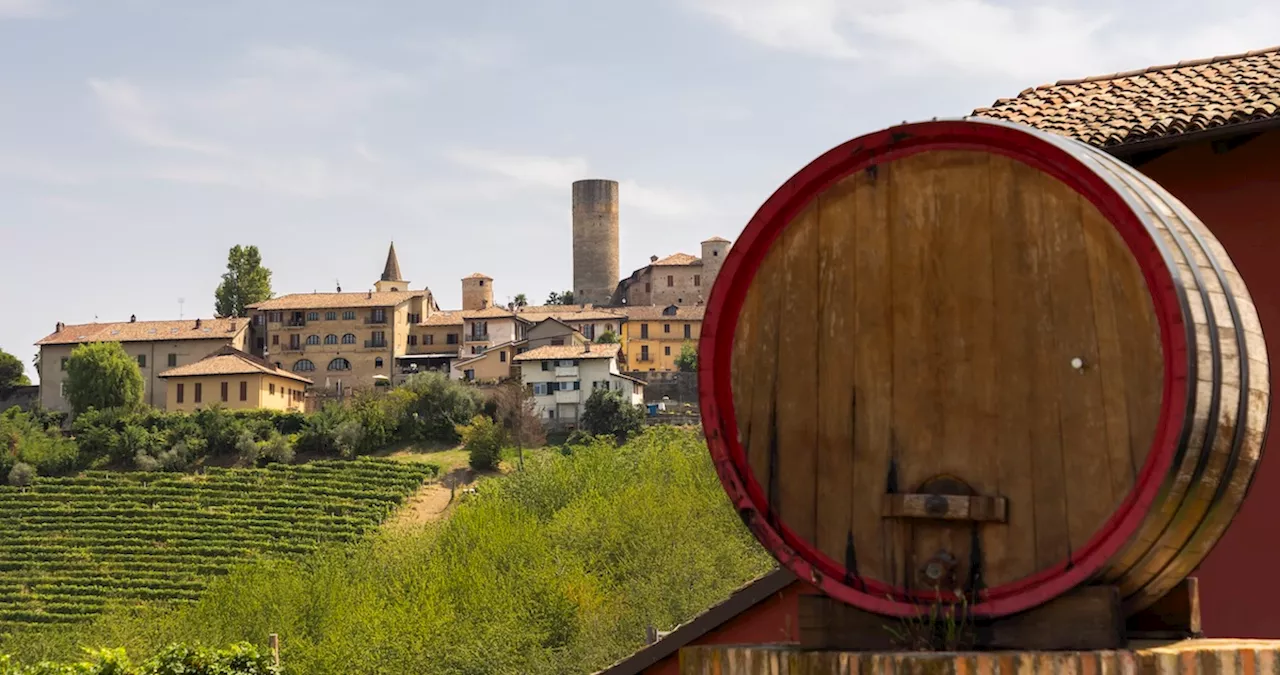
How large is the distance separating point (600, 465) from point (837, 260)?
4488 cm

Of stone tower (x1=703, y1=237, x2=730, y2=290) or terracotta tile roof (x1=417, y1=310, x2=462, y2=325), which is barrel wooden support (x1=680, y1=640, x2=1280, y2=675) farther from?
stone tower (x1=703, y1=237, x2=730, y2=290)

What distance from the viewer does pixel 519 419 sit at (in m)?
67.8

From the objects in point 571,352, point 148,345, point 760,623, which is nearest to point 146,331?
point 148,345

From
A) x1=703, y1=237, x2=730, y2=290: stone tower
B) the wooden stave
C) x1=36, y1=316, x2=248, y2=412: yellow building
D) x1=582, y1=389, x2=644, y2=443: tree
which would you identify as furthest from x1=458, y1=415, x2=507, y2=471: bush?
the wooden stave

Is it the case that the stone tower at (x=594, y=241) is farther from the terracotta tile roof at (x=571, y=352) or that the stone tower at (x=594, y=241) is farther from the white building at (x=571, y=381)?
the white building at (x=571, y=381)

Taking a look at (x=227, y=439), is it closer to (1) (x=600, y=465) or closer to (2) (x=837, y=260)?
(1) (x=600, y=465)

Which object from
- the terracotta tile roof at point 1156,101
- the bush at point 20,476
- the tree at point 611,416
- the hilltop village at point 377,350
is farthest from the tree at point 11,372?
the terracotta tile roof at point 1156,101

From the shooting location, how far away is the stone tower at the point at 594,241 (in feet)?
387

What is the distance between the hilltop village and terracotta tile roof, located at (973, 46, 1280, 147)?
64961 millimetres

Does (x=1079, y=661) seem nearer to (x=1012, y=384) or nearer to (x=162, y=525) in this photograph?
(x=1012, y=384)

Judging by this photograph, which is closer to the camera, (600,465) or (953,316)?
(953,316)

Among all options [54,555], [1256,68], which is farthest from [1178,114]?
[54,555]

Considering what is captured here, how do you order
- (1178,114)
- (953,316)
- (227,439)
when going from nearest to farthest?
1. (953,316)
2. (1178,114)
3. (227,439)

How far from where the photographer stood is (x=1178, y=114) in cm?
680
